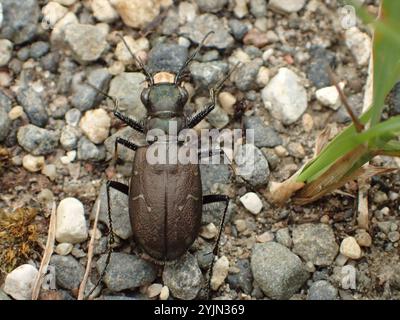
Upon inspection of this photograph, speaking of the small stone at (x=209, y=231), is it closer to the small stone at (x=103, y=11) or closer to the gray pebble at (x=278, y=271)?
the gray pebble at (x=278, y=271)

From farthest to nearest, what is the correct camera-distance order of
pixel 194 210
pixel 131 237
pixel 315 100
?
pixel 315 100
pixel 131 237
pixel 194 210

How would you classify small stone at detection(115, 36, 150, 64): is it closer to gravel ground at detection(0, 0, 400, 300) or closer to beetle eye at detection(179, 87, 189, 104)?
gravel ground at detection(0, 0, 400, 300)

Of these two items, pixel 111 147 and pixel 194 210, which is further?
pixel 111 147

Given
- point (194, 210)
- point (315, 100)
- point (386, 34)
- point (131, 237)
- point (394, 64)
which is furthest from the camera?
point (315, 100)

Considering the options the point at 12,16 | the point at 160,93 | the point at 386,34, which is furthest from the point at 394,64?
the point at 12,16

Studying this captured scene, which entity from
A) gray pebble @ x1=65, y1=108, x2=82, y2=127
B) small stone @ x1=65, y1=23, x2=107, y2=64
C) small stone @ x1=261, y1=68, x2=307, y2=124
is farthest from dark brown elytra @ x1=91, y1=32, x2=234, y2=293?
small stone @ x1=261, y1=68, x2=307, y2=124

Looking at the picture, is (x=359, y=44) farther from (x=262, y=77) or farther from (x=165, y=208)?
(x=165, y=208)

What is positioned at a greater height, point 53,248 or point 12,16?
point 12,16

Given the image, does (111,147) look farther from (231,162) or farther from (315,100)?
(315,100)
